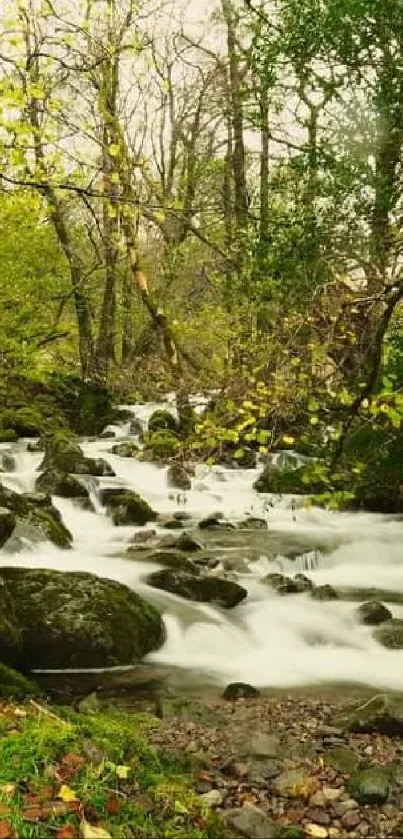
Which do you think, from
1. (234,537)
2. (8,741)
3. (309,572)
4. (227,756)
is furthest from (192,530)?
(8,741)

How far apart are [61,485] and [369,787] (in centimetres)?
1007

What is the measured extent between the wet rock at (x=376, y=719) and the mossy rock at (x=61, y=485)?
8274 mm

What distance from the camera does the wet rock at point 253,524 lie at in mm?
12930

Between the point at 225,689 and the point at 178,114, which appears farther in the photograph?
the point at 178,114

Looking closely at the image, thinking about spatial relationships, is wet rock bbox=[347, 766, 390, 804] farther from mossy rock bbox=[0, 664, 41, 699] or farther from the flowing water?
mossy rock bbox=[0, 664, 41, 699]

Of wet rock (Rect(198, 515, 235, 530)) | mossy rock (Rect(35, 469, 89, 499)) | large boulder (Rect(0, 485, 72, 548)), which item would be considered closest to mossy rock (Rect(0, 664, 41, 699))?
large boulder (Rect(0, 485, 72, 548))

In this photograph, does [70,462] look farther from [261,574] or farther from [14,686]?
[14,686]

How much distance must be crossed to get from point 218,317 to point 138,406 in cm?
1057

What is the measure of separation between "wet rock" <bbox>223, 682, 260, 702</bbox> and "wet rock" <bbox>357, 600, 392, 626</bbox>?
2147 mm

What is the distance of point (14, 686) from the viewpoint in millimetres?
5887

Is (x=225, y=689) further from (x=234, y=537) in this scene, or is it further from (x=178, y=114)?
(x=178, y=114)

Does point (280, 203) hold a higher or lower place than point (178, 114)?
lower

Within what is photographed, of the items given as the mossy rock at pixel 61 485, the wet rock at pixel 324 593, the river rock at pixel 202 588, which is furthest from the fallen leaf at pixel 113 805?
the mossy rock at pixel 61 485

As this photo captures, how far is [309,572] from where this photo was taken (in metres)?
10.9
